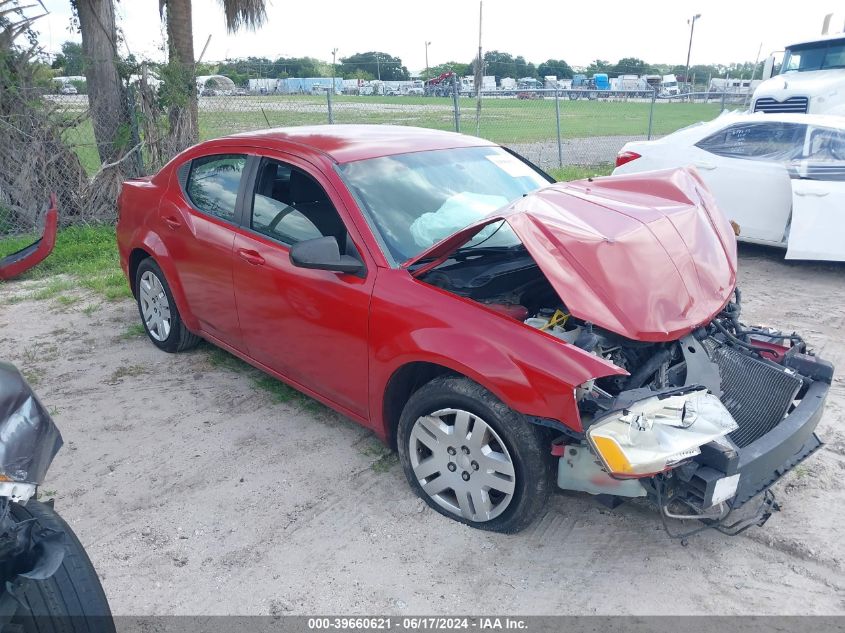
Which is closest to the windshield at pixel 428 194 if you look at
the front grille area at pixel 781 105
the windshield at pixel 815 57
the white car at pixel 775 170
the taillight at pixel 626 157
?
the white car at pixel 775 170

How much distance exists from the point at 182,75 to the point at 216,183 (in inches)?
227

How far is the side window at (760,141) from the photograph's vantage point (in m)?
7.03

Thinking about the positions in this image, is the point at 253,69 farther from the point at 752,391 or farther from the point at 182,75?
the point at 752,391

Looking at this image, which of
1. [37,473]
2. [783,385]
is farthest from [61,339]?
[783,385]

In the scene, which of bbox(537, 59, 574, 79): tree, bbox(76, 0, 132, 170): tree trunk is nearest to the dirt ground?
bbox(76, 0, 132, 170): tree trunk

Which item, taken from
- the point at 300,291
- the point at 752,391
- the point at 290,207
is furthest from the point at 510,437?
the point at 290,207

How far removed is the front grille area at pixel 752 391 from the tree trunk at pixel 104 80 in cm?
837

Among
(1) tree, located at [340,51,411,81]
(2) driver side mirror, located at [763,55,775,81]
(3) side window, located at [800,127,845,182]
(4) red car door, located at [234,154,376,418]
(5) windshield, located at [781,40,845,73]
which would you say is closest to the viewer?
(4) red car door, located at [234,154,376,418]

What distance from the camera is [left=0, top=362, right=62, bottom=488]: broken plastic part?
184 centimetres

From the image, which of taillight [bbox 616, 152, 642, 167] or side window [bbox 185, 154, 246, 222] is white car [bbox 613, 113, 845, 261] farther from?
side window [bbox 185, 154, 246, 222]

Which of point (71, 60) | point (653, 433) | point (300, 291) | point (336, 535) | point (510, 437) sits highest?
point (71, 60)

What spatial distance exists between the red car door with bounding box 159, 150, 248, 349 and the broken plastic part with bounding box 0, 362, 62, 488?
6.64ft

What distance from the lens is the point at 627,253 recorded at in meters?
2.96

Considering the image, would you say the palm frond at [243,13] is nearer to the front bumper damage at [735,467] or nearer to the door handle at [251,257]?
the door handle at [251,257]
